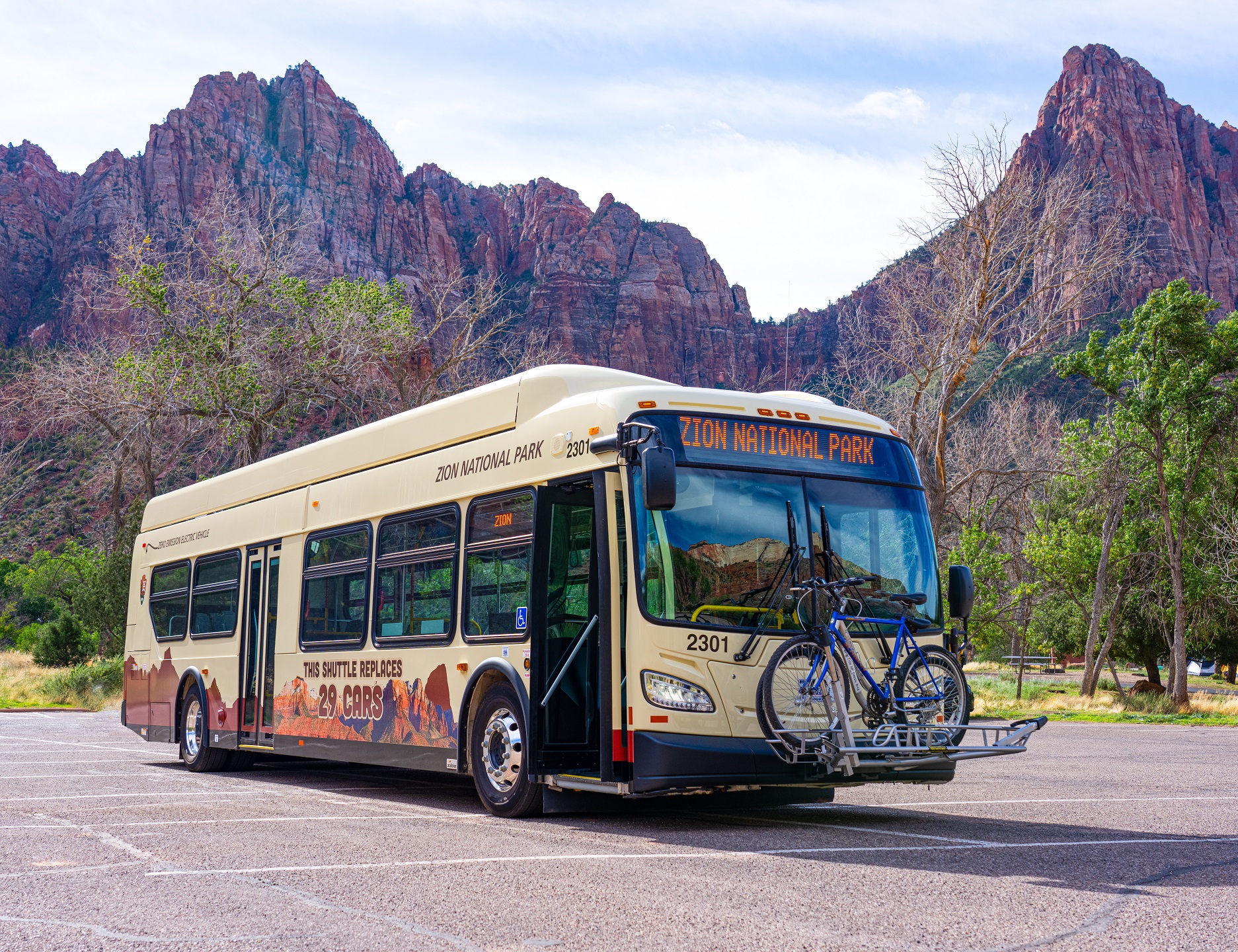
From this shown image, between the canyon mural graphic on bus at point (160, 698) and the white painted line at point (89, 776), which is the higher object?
the canyon mural graphic on bus at point (160, 698)

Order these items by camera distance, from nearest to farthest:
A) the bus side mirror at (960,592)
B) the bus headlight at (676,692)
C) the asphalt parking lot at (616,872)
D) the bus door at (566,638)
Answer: the asphalt parking lot at (616,872) < the bus headlight at (676,692) < the bus door at (566,638) < the bus side mirror at (960,592)

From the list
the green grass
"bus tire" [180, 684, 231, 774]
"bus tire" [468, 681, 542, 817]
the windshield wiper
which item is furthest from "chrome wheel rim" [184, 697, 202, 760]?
the green grass

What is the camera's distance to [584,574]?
9.05 m

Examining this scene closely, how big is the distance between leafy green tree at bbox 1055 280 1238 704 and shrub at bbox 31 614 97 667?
108 feet

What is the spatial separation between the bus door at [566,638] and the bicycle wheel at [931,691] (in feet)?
7.23

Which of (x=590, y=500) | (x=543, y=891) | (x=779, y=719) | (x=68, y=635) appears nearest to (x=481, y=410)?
(x=590, y=500)

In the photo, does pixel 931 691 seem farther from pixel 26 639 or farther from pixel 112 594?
pixel 26 639

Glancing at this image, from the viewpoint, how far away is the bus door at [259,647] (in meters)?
13.5

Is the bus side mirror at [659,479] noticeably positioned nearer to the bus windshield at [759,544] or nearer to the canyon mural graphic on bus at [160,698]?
the bus windshield at [759,544]

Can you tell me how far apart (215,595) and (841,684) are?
942 centimetres

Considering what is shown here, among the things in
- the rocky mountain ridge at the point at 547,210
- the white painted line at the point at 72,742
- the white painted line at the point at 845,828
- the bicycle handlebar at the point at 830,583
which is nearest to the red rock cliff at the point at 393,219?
the rocky mountain ridge at the point at 547,210

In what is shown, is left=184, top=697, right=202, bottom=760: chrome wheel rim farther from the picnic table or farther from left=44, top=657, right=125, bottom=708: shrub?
the picnic table

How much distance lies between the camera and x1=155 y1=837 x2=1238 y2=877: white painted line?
6.82m

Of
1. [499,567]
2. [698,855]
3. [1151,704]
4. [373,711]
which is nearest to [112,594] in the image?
[373,711]
